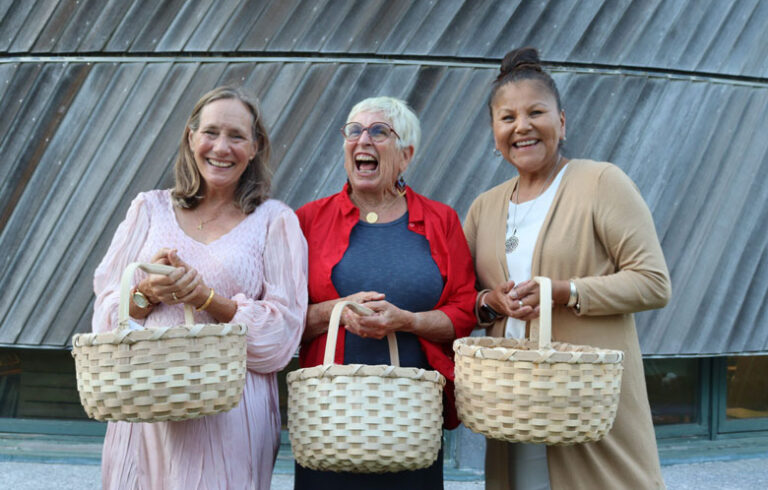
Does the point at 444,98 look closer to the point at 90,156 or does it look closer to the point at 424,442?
the point at 90,156

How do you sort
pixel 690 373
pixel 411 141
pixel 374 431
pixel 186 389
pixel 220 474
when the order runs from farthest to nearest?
1. pixel 690 373
2. pixel 411 141
3. pixel 220 474
4. pixel 374 431
5. pixel 186 389

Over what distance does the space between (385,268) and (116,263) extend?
959 millimetres

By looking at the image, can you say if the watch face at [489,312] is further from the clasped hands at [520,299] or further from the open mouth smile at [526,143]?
the open mouth smile at [526,143]

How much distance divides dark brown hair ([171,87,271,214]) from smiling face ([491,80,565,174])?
91 centimetres

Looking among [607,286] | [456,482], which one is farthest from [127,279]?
[456,482]

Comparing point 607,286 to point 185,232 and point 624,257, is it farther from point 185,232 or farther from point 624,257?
point 185,232

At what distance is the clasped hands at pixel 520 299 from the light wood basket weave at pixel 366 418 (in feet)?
1.35

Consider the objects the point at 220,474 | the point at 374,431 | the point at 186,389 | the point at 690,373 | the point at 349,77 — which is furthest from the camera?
the point at 690,373

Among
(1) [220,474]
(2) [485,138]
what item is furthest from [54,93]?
(1) [220,474]

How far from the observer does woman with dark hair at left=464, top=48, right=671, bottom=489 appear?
2.35 metres

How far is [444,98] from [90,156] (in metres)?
2.39

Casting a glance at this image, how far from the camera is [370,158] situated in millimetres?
2650

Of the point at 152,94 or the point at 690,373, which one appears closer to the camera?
the point at 152,94

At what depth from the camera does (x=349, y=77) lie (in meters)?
4.43
